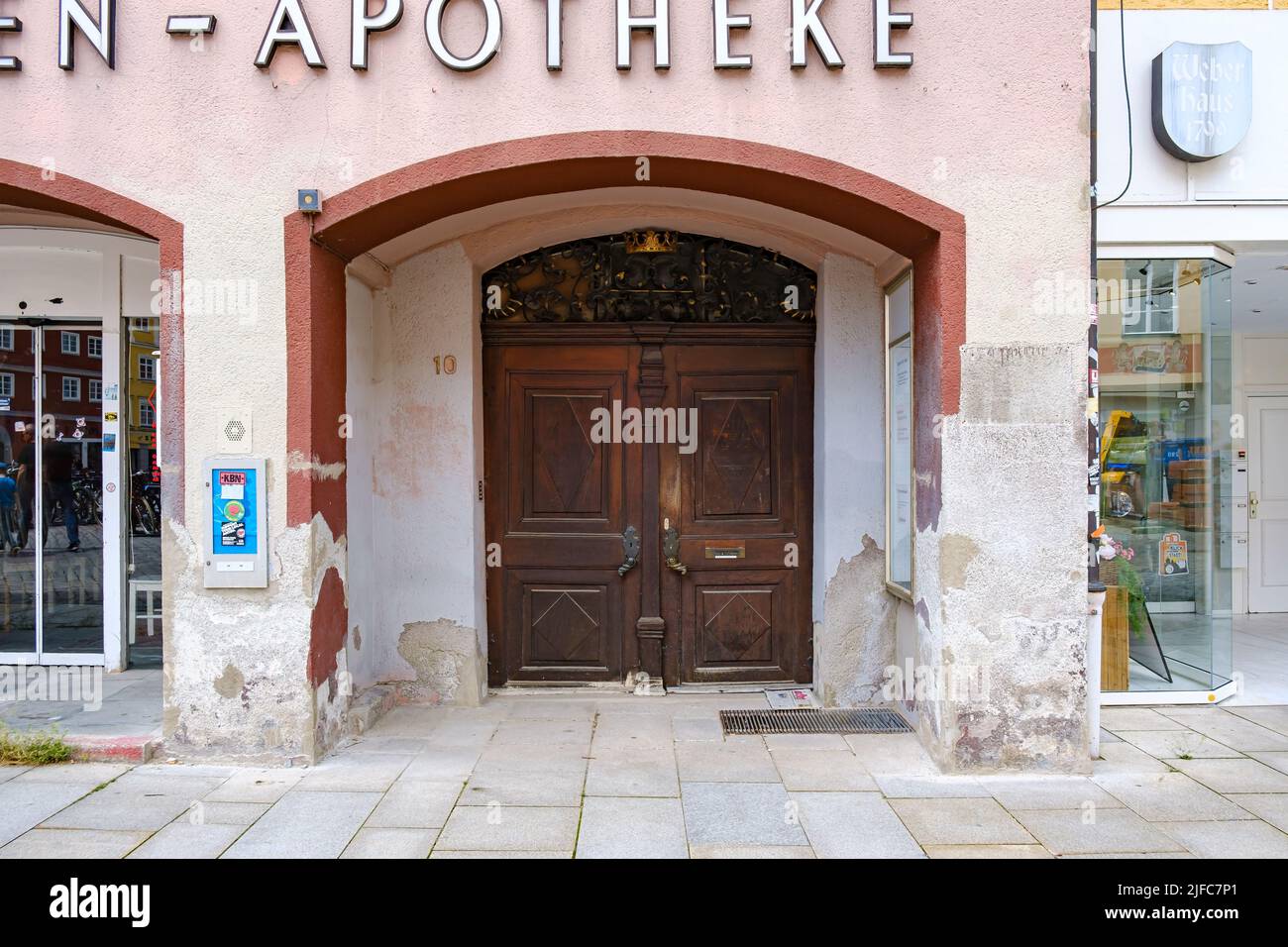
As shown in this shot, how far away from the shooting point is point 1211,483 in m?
6.10

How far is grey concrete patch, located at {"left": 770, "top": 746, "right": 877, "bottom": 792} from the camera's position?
448 centimetres

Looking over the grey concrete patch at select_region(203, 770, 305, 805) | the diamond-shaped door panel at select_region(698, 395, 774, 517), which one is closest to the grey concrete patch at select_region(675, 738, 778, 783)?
the diamond-shaped door panel at select_region(698, 395, 774, 517)

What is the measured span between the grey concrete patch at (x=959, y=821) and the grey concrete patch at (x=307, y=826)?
8.42 ft

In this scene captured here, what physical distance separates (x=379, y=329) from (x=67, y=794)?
3199 mm

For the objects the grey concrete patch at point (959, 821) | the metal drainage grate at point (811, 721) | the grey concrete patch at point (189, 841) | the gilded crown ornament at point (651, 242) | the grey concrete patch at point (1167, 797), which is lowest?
the grey concrete patch at point (959, 821)

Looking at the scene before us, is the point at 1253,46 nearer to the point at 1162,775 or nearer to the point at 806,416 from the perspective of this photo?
the point at 806,416

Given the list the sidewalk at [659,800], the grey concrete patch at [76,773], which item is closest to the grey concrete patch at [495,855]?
the sidewalk at [659,800]

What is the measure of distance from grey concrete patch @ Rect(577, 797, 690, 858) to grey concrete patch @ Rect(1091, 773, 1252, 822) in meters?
2.21

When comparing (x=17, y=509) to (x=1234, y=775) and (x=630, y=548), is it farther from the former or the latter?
(x=1234, y=775)

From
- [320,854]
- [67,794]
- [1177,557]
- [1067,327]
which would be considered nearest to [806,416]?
[1067,327]

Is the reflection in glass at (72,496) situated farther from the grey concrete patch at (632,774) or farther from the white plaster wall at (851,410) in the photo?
the white plaster wall at (851,410)

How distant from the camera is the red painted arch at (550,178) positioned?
4691mm

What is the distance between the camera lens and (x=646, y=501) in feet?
20.3

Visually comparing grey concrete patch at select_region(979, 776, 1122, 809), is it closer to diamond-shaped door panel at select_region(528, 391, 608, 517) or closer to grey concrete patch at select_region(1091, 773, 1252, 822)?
grey concrete patch at select_region(1091, 773, 1252, 822)
